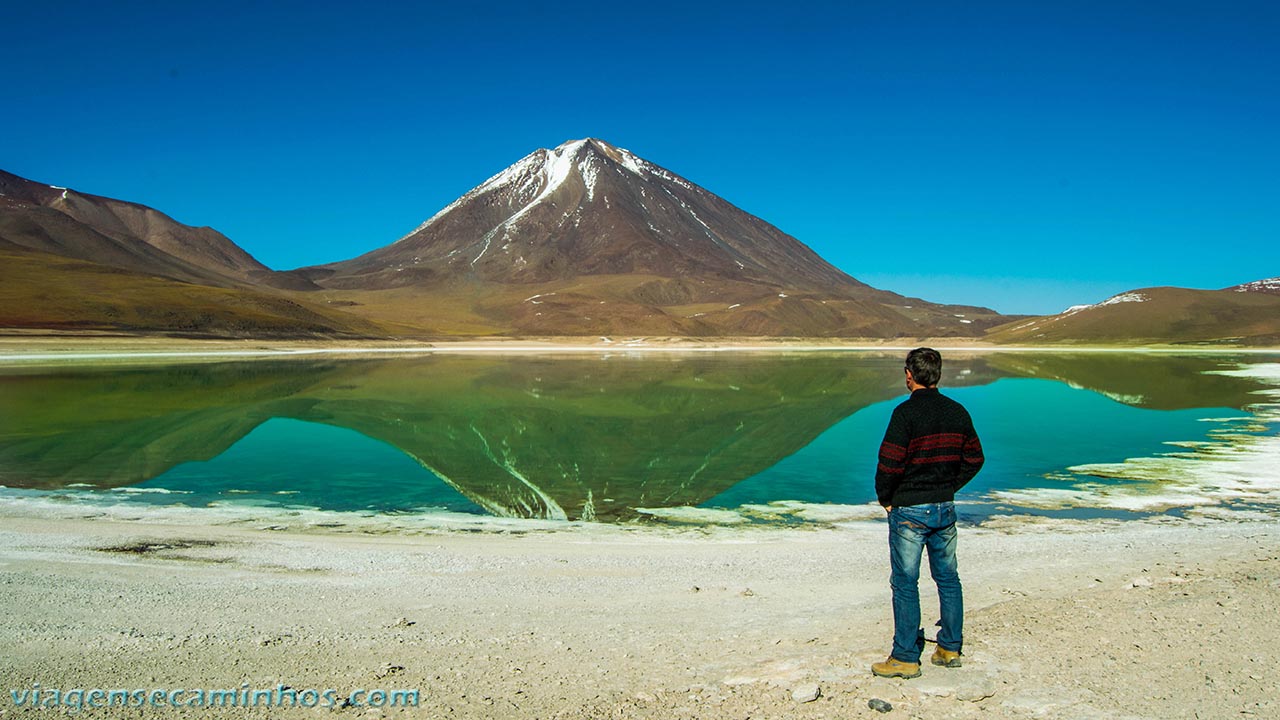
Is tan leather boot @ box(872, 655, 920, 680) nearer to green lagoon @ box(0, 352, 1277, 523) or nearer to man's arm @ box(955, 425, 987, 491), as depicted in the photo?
man's arm @ box(955, 425, 987, 491)

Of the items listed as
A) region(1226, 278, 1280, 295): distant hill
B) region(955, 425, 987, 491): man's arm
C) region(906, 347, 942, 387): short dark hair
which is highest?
region(1226, 278, 1280, 295): distant hill

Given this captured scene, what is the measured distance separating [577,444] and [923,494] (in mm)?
15270

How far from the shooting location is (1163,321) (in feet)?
440

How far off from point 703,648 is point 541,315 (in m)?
139

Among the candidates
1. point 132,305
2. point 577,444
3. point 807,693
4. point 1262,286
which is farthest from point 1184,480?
point 1262,286

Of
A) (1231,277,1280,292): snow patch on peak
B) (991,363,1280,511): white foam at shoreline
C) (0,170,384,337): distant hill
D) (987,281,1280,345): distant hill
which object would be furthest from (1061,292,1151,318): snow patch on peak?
(991,363,1280,511): white foam at shoreline

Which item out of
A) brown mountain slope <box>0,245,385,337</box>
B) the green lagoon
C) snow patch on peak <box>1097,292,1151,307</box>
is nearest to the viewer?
the green lagoon

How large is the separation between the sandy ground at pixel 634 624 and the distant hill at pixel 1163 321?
11843 centimetres

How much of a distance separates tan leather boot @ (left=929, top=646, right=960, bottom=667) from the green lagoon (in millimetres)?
6136

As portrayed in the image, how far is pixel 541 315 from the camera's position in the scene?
14312 cm

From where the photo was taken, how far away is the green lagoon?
1302 centimetres

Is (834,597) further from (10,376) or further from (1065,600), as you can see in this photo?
(10,376)

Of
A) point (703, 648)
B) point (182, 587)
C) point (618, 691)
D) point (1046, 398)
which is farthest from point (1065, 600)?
point (1046, 398)

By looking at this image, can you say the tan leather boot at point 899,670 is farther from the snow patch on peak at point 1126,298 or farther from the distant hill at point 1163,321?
the snow patch on peak at point 1126,298
